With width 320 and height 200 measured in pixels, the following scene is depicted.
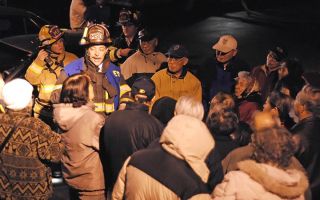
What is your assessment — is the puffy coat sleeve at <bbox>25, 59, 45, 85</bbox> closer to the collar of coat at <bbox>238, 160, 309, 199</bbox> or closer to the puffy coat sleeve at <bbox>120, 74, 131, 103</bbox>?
the puffy coat sleeve at <bbox>120, 74, 131, 103</bbox>

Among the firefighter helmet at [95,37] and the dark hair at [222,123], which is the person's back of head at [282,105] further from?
the firefighter helmet at [95,37]

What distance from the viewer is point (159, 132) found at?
5277 millimetres

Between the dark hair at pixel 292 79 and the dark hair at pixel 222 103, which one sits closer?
the dark hair at pixel 222 103

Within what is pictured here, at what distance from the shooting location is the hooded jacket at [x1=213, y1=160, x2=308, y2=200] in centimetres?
424

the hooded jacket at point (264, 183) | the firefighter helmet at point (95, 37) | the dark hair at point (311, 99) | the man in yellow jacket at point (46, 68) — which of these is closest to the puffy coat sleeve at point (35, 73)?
the man in yellow jacket at point (46, 68)

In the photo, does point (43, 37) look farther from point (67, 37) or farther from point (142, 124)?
point (142, 124)

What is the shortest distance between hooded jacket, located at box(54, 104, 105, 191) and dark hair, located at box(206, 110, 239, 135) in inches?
42.3

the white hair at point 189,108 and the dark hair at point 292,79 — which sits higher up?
the white hair at point 189,108

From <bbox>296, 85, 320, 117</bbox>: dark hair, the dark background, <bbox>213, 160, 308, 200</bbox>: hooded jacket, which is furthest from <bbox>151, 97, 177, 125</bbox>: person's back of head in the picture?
the dark background

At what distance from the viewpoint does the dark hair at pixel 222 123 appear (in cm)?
525

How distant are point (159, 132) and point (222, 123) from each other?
598 millimetres

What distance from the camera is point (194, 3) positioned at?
1659 centimetres

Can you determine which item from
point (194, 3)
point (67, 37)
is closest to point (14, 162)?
point (67, 37)

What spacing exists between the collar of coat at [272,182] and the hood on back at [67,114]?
71.4 inches
